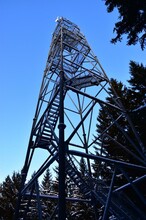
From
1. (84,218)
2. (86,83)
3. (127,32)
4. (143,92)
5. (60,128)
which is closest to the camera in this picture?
(60,128)

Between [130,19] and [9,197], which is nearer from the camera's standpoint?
[130,19]

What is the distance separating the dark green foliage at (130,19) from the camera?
17.7 ft

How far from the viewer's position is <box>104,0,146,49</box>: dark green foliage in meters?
5.39

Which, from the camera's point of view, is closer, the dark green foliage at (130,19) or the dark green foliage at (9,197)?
the dark green foliage at (130,19)

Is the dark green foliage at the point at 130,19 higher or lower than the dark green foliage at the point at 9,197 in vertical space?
higher

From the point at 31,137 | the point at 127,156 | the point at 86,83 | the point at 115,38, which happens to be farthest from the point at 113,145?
the point at 115,38

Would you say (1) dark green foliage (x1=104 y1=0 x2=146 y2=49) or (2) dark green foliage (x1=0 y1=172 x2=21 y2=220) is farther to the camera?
(2) dark green foliage (x1=0 y1=172 x2=21 y2=220)

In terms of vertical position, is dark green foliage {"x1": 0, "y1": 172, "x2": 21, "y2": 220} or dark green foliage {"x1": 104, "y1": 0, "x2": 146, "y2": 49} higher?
dark green foliage {"x1": 104, "y1": 0, "x2": 146, "y2": 49}

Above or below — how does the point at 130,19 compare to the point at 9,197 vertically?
above

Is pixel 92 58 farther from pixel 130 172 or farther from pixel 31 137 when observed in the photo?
pixel 130 172

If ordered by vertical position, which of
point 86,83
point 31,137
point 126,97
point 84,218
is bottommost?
point 84,218

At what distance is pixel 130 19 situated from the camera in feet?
18.7

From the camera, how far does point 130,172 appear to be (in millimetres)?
14070

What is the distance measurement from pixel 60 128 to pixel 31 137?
3.29 m
